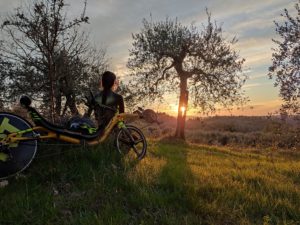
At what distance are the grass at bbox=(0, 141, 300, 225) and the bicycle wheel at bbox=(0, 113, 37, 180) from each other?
22 centimetres

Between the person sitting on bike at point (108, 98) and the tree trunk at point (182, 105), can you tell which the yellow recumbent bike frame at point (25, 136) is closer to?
the person sitting on bike at point (108, 98)

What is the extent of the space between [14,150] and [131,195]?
2408 mm

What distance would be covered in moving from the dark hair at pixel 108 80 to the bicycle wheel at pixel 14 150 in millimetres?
2399

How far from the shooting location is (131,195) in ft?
20.0

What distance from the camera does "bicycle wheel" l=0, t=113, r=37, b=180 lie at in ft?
22.2

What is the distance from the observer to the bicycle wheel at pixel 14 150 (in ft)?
22.2

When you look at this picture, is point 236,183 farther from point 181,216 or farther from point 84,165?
point 84,165

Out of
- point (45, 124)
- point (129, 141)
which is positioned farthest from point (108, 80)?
point (45, 124)

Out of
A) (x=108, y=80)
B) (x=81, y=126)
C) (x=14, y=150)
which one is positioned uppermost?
(x=108, y=80)

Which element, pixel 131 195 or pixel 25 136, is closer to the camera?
pixel 131 195

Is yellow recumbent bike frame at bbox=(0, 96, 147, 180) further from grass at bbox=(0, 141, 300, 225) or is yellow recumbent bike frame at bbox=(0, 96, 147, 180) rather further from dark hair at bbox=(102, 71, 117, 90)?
dark hair at bbox=(102, 71, 117, 90)

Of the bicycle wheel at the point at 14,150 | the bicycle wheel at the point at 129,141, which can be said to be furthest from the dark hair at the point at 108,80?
the bicycle wheel at the point at 14,150

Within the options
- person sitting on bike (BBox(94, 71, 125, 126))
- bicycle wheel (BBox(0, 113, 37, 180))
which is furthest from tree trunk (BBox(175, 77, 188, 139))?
bicycle wheel (BBox(0, 113, 37, 180))

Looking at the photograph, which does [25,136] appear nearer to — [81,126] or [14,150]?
[14,150]
